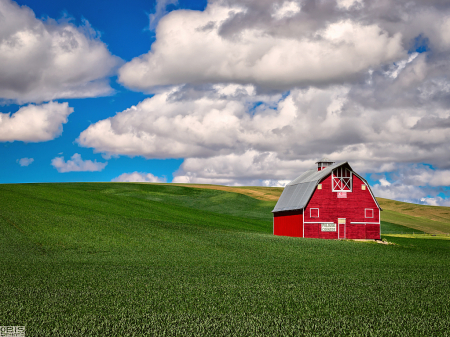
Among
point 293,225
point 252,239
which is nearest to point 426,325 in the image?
point 252,239

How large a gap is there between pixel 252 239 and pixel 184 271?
17.6m

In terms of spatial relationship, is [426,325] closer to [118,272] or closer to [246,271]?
[246,271]

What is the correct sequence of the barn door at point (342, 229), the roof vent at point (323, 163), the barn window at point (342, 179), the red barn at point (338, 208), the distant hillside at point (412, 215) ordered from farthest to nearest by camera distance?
the distant hillside at point (412, 215)
the roof vent at point (323, 163)
the barn window at point (342, 179)
the barn door at point (342, 229)
the red barn at point (338, 208)

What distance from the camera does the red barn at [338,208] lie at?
141 ft

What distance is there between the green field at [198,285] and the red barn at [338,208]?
28.4ft

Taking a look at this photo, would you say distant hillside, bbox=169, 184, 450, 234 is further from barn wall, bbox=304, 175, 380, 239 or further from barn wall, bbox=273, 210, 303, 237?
barn wall, bbox=273, 210, 303, 237

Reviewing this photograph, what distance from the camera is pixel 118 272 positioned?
59.7ft

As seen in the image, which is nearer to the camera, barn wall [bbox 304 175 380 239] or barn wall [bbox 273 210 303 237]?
barn wall [bbox 304 175 380 239]

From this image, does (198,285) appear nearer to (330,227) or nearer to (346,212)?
(330,227)

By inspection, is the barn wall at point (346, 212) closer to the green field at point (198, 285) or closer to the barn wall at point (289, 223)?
the barn wall at point (289, 223)

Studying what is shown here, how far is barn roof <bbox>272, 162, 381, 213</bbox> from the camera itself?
4303cm

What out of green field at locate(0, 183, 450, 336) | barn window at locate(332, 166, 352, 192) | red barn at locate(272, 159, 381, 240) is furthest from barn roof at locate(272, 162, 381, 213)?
green field at locate(0, 183, 450, 336)

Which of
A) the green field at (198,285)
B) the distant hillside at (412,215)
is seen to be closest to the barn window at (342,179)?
the green field at (198,285)

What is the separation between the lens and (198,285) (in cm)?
1462
